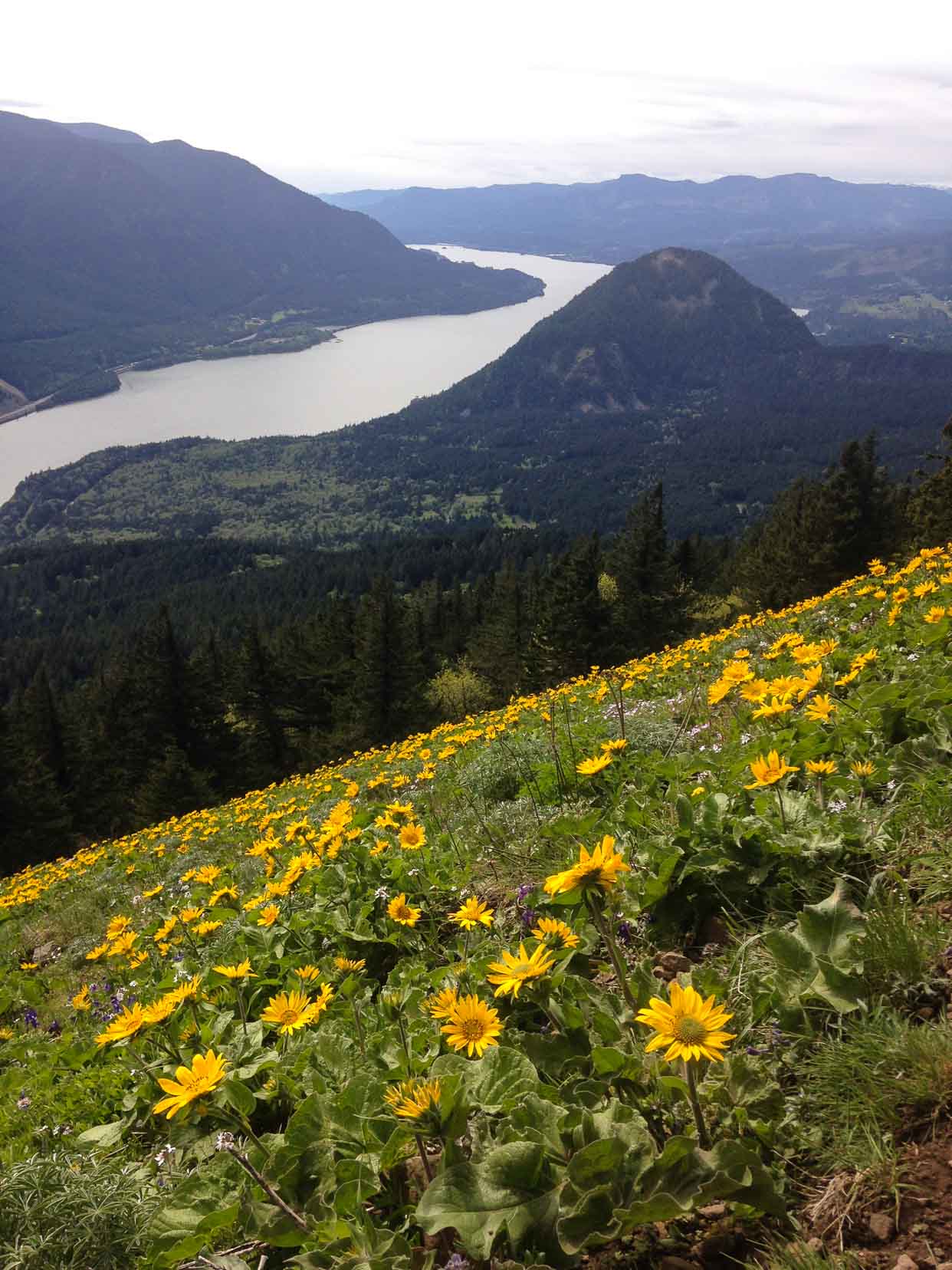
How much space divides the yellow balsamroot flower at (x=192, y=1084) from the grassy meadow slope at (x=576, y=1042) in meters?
0.01

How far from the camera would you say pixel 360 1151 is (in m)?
2.10

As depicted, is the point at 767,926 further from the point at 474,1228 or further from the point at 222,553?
the point at 222,553

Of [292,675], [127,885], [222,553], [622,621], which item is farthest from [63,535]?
[127,885]

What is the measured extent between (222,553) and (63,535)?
63941mm

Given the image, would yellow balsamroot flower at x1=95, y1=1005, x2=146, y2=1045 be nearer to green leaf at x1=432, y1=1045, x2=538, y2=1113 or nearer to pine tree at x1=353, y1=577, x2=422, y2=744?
green leaf at x1=432, y1=1045, x2=538, y2=1113

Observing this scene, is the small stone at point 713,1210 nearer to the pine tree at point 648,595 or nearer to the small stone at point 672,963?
the small stone at point 672,963

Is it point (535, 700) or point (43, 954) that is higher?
point (535, 700)

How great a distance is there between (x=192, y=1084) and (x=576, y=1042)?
1.07 m

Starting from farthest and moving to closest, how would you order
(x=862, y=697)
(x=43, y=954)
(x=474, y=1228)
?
1. (x=43, y=954)
2. (x=862, y=697)
3. (x=474, y=1228)

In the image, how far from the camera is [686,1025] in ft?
5.08

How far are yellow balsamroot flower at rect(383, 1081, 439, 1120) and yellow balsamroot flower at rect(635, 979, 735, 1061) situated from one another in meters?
0.57

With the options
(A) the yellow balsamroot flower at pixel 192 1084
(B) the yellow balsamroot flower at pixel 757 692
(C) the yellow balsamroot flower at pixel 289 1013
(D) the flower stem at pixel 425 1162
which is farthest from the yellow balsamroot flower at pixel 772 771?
(A) the yellow balsamroot flower at pixel 192 1084

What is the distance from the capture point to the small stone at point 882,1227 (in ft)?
4.86

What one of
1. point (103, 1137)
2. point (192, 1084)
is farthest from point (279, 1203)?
point (103, 1137)
